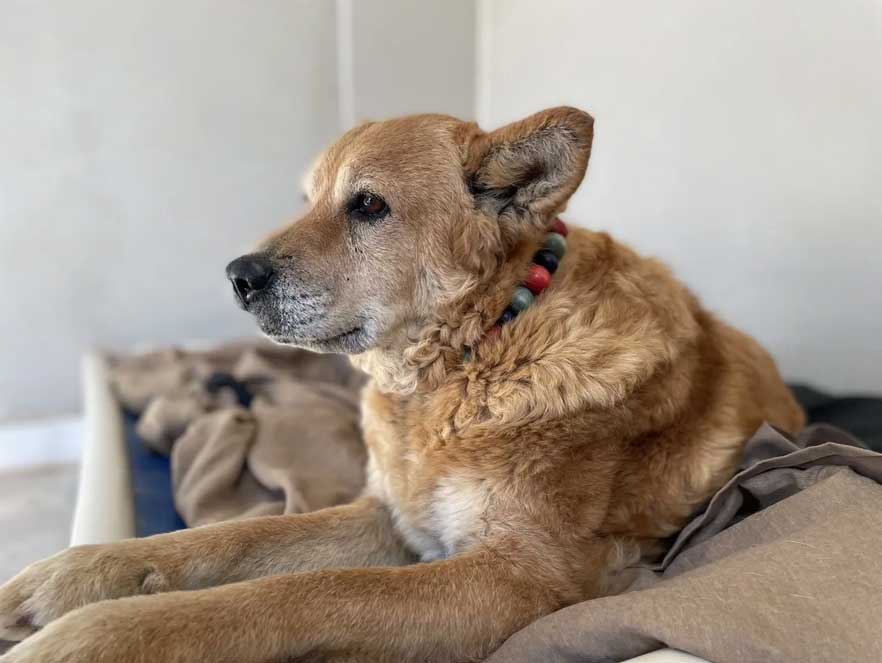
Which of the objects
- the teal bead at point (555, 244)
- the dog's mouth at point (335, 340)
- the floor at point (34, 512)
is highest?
the teal bead at point (555, 244)

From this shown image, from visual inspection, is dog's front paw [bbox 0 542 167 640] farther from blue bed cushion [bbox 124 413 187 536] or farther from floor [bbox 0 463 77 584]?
floor [bbox 0 463 77 584]

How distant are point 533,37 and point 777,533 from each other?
250cm

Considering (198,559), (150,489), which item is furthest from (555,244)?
(150,489)

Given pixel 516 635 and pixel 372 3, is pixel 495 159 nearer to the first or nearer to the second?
pixel 516 635

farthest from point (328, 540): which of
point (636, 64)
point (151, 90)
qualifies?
point (151, 90)

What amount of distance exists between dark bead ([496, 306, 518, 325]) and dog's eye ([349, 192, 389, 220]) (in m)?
0.32

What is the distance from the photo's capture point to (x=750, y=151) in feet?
8.06

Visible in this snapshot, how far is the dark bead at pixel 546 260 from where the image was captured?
4.95 feet

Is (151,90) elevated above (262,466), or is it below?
above

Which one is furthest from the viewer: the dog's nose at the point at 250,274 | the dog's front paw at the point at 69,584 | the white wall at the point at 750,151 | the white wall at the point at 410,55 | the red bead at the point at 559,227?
the white wall at the point at 410,55

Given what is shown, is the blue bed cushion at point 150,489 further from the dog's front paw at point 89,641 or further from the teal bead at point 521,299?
the teal bead at point 521,299

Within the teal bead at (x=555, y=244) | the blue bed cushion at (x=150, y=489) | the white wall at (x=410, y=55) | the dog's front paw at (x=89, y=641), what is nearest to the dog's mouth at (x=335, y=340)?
the teal bead at (x=555, y=244)

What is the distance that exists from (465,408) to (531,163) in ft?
1.62

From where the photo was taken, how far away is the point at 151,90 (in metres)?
3.12
